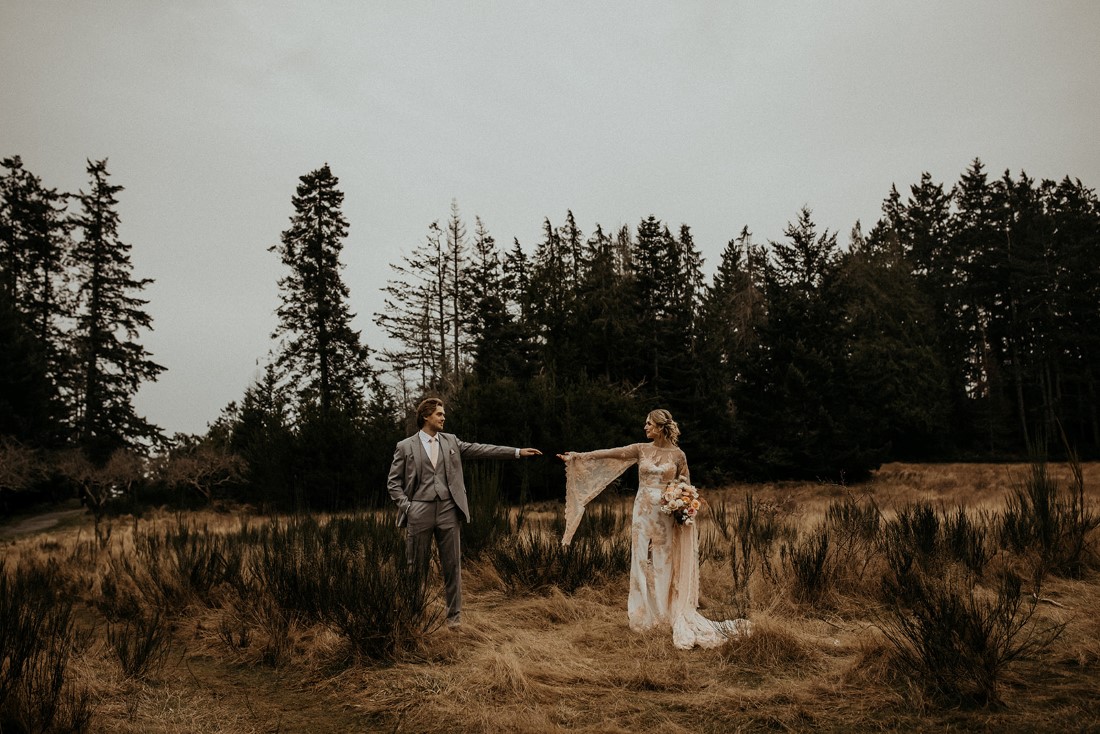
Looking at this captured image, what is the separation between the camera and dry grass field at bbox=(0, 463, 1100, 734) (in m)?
3.78

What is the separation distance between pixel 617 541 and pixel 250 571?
14.8ft

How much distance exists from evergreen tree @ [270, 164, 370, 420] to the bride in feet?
83.1

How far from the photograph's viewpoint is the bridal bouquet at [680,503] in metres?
5.93

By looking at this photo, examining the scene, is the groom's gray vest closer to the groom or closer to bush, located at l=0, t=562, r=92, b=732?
the groom

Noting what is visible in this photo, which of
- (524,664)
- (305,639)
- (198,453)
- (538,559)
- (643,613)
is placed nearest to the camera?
(524,664)

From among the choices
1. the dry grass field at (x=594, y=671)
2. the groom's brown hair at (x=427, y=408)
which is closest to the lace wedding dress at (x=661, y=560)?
the dry grass field at (x=594, y=671)

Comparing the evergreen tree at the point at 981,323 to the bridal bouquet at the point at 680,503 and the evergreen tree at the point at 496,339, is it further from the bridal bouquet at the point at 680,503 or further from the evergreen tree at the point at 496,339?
the bridal bouquet at the point at 680,503

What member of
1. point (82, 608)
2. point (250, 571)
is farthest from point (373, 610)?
point (82, 608)

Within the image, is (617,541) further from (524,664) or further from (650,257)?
(650,257)

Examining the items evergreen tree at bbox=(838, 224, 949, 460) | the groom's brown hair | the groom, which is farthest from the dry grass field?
evergreen tree at bbox=(838, 224, 949, 460)

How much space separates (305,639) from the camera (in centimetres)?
543

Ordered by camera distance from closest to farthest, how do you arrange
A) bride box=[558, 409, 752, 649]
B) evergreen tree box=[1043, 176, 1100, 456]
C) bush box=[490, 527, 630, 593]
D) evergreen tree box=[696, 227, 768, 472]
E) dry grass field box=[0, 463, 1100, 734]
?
dry grass field box=[0, 463, 1100, 734] → bride box=[558, 409, 752, 649] → bush box=[490, 527, 630, 593] → evergreen tree box=[696, 227, 768, 472] → evergreen tree box=[1043, 176, 1100, 456]

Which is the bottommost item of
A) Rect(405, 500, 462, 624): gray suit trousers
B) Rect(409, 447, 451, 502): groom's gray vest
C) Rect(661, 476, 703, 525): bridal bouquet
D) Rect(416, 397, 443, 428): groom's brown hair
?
Rect(405, 500, 462, 624): gray suit trousers

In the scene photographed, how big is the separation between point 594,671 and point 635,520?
5.77 feet
